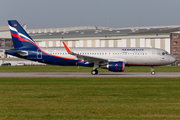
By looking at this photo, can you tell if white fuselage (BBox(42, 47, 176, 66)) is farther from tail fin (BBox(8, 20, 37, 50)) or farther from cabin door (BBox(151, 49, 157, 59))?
tail fin (BBox(8, 20, 37, 50))

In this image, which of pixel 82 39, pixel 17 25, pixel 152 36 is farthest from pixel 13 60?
pixel 17 25

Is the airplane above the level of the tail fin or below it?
below

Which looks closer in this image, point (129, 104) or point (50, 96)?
point (129, 104)

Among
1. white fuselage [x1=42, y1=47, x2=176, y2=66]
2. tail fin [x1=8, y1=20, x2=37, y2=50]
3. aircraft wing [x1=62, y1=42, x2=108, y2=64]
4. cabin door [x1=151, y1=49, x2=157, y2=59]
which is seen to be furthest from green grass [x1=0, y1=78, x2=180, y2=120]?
tail fin [x1=8, y1=20, x2=37, y2=50]

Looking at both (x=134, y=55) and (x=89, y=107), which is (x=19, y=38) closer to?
(x=134, y=55)

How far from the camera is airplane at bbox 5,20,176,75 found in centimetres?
3816

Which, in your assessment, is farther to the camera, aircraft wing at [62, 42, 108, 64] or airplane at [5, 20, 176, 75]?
airplane at [5, 20, 176, 75]

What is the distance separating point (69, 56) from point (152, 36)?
57.8 metres

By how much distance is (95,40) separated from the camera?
10006 cm

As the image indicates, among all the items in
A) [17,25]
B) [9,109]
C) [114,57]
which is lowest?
[9,109]

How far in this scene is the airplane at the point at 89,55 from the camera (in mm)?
38156

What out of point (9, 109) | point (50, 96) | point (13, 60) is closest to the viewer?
point (9, 109)

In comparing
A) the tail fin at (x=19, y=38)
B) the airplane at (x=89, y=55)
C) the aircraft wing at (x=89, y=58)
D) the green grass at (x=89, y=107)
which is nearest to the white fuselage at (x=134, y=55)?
the airplane at (x=89, y=55)

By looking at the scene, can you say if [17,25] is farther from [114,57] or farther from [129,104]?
[129,104]
